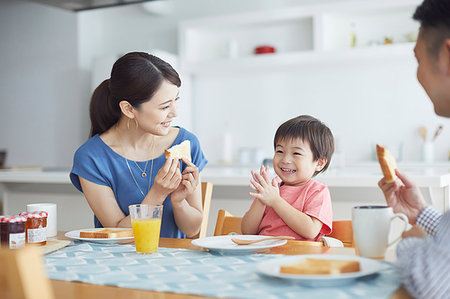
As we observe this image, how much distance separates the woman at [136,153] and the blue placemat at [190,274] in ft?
1.36

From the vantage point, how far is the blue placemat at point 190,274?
0.81m

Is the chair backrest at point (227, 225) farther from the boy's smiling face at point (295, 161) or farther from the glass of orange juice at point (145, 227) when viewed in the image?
the glass of orange juice at point (145, 227)

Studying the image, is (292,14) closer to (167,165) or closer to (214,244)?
(167,165)

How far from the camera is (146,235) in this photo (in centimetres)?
114

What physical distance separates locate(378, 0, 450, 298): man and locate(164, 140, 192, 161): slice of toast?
709mm

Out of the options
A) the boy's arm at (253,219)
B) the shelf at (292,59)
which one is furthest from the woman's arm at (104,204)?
the shelf at (292,59)

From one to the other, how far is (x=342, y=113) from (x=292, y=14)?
98cm

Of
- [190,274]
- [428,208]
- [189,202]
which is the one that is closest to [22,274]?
[190,274]

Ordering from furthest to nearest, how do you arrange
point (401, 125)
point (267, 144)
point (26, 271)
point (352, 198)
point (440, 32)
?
point (267, 144) → point (401, 125) → point (352, 198) → point (440, 32) → point (26, 271)

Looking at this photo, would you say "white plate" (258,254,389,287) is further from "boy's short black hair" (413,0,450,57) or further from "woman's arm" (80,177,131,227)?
"woman's arm" (80,177,131,227)

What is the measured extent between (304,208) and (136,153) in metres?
0.63

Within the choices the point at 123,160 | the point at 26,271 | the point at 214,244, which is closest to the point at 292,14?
the point at 123,160

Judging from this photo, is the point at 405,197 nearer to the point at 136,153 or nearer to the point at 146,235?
the point at 146,235

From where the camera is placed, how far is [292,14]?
433cm
